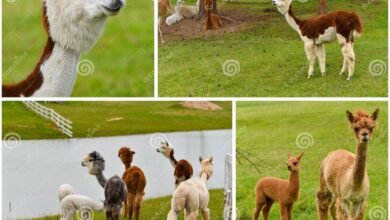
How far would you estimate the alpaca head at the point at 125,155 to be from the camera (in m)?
7.01

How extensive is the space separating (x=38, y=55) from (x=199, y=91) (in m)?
1.42

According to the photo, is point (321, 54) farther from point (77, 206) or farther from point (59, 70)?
point (77, 206)

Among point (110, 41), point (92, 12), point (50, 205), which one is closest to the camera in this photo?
point (92, 12)

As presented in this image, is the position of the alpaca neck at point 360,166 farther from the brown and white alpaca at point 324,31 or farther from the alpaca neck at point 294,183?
the brown and white alpaca at point 324,31

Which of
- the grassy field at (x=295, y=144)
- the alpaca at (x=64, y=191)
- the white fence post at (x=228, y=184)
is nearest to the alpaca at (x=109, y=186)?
A: the alpaca at (x=64, y=191)

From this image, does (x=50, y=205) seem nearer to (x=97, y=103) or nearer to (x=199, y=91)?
(x=97, y=103)

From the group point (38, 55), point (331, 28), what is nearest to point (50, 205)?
point (38, 55)

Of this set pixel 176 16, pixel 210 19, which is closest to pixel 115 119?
pixel 176 16

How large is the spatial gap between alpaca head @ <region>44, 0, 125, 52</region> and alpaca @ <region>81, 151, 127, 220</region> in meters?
0.87

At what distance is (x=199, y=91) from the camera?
7.57m

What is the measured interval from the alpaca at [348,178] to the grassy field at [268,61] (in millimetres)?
950

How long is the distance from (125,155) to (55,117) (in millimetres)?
719

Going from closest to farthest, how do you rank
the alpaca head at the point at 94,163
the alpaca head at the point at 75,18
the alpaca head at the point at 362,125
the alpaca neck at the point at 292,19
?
the alpaca head at the point at 362,125 < the alpaca head at the point at 75,18 < the alpaca head at the point at 94,163 < the alpaca neck at the point at 292,19

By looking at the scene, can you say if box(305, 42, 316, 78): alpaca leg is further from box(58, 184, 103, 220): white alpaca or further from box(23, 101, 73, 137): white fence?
box(58, 184, 103, 220): white alpaca
